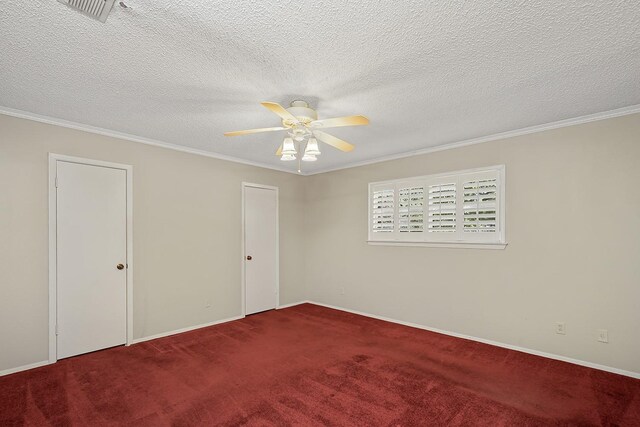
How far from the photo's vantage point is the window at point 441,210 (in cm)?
370

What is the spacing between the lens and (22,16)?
165cm

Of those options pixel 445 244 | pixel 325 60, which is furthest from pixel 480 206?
pixel 325 60

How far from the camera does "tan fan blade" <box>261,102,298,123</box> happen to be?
2.03m

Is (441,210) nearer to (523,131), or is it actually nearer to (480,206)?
(480,206)

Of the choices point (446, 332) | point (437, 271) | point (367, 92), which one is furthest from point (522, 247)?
point (367, 92)

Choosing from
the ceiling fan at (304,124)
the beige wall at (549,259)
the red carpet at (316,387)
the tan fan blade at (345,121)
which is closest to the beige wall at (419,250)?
the beige wall at (549,259)

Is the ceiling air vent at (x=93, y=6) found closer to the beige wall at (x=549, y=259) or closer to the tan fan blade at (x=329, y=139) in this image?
the tan fan blade at (x=329, y=139)

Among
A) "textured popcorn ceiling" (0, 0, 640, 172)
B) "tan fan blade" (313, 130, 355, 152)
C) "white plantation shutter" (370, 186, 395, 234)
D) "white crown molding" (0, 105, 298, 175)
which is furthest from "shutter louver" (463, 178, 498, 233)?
"white crown molding" (0, 105, 298, 175)

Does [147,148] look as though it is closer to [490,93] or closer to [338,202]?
[338,202]

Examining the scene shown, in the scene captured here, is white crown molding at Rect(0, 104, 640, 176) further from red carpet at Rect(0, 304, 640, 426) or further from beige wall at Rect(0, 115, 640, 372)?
red carpet at Rect(0, 304, 640, 426)

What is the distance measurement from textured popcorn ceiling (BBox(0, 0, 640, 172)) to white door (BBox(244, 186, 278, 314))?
2.01m

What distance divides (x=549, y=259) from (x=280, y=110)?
3234 mm

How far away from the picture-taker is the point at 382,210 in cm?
480

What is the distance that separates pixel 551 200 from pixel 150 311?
491 centimetres
